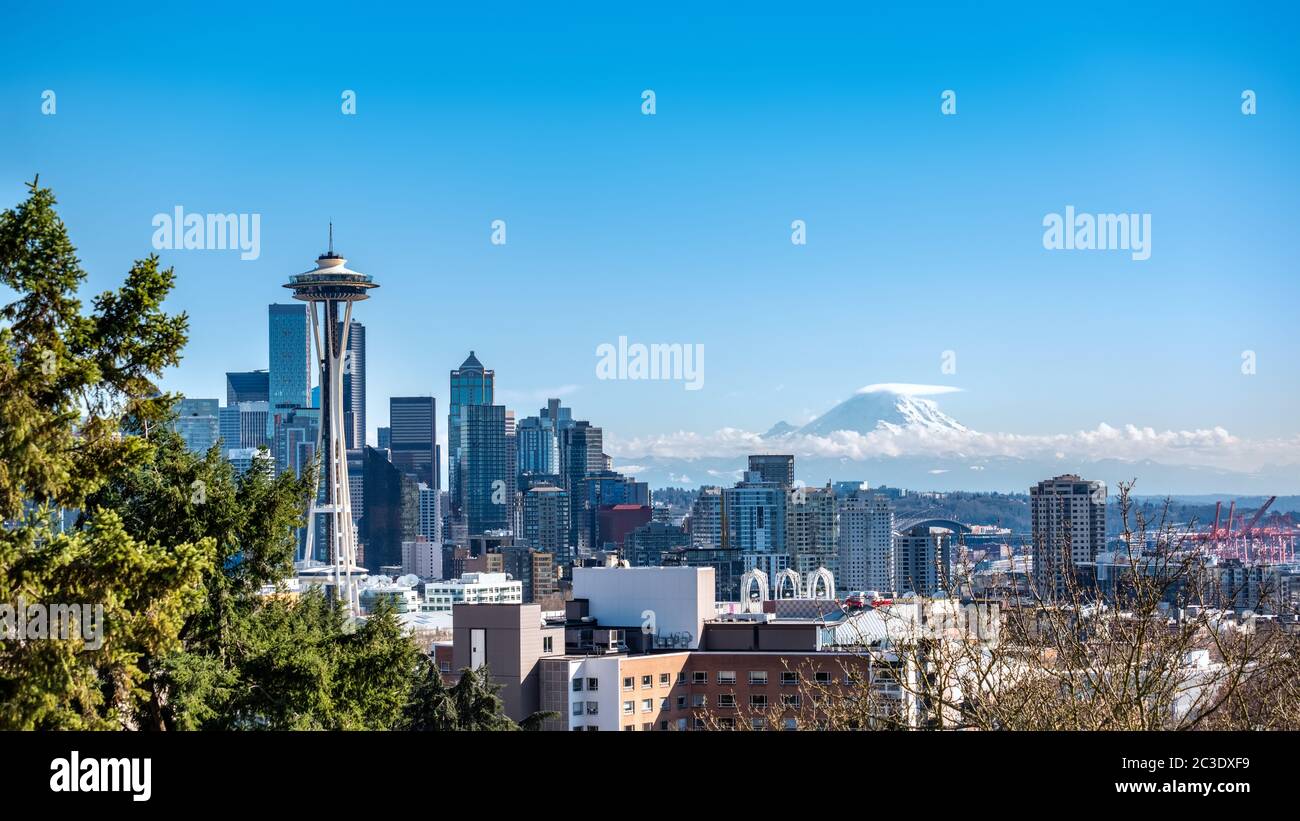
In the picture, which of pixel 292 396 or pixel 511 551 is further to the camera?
pixel 292 396

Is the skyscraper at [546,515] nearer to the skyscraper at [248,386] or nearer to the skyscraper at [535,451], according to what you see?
the skyscraper at [535,451]

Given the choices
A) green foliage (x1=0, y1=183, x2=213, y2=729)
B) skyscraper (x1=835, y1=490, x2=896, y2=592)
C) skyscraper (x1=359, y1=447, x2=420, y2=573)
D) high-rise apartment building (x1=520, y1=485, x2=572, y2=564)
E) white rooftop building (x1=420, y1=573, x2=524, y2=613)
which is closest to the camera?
green foliage (x1=0, y1=183, x2=213, y2=729)

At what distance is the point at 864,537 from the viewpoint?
159 meters

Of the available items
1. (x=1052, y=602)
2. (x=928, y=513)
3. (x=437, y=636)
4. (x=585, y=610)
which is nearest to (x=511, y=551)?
(x=928, y=513)

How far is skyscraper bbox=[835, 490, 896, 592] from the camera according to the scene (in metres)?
153

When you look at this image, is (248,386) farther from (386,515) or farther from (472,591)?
(472,591)

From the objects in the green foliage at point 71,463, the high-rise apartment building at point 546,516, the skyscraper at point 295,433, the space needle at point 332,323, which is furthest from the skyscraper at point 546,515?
the green foliage at point 71,463

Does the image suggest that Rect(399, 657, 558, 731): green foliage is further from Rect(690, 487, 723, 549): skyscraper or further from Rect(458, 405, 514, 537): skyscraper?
Rect(458, 405, 514, 537): skyscraper

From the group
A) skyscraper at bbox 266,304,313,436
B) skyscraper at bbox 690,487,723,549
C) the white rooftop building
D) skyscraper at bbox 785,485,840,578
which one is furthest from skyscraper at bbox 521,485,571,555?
the white rooftop building

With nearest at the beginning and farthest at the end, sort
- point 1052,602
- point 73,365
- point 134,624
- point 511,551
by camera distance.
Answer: point 134,624, point 73,365, point 1052,602, point 511,551

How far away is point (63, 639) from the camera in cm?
816
